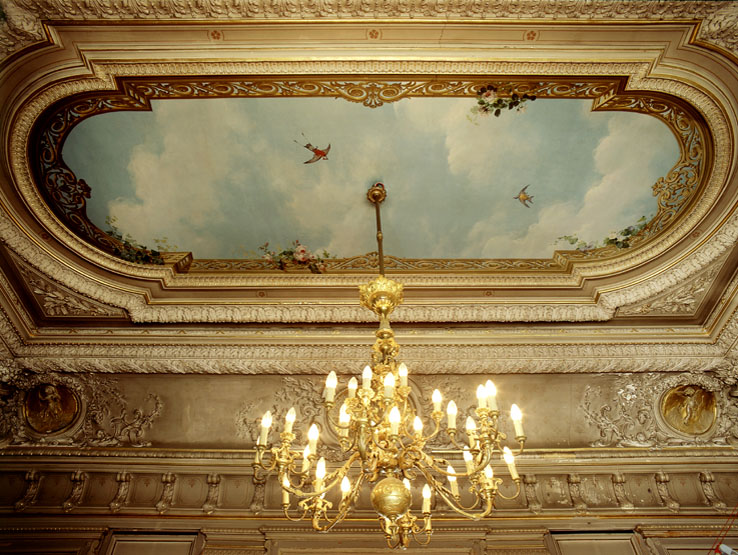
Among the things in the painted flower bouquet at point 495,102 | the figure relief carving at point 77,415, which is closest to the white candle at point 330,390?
the painted flower bouquet at point 495,102

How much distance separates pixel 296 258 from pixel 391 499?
287 centimetres

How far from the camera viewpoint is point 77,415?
582cm

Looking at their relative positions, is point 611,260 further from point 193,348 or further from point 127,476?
point 127,476

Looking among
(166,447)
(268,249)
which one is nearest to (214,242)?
(268,249)

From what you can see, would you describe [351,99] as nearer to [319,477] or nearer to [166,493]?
[319,477]

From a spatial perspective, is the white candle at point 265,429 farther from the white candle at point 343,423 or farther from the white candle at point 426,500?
the white candle at point 426,500

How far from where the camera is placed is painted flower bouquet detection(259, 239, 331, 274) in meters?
5.10

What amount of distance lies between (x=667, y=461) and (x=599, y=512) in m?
1.10

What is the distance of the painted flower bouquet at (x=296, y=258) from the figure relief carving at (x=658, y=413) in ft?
11.8

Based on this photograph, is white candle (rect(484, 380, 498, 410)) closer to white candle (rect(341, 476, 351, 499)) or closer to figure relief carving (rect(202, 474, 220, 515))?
white candle (rect(341, 476, 351, 499))

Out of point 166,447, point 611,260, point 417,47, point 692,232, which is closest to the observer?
point 417,47

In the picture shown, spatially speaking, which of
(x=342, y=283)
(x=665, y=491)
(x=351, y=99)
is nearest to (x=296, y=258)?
(x=342, y=283)

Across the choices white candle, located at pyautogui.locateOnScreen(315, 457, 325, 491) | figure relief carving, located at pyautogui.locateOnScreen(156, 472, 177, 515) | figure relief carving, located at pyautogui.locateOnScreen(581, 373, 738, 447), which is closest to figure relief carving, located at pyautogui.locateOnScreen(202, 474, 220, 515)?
figure relief carving, located at pyautogui.locateOnScreen(156, 472, 177, 515)

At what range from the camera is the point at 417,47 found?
3.66 metres
